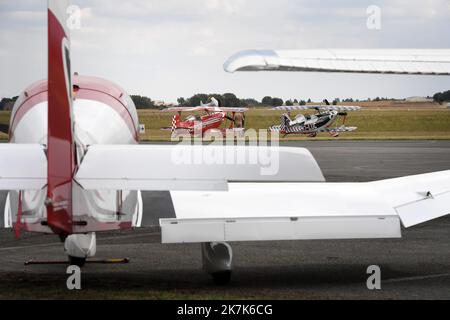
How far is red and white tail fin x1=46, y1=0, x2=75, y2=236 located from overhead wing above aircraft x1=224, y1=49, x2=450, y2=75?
1738 mm

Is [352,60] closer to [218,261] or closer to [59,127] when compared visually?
[59,127]

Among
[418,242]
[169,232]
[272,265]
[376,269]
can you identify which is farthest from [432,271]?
[169,232]

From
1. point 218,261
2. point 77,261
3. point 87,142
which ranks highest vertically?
point 87,142

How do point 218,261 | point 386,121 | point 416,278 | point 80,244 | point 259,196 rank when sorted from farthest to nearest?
point 386,121 → point 416,278 → point 80,244 → point 218,261 → point 259,196

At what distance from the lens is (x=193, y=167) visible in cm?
856

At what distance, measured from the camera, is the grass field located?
77.8 m

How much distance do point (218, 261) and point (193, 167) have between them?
90.8 inches

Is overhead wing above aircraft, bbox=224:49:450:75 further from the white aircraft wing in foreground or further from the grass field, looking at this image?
the grass field

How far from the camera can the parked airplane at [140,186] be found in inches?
328

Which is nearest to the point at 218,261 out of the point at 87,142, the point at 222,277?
the point at 222,277

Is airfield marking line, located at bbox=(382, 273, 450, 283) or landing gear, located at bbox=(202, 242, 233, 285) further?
airfield marking line, located at bbox=(382, 273, 450, 283)

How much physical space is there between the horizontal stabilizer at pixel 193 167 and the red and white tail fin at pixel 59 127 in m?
0.23

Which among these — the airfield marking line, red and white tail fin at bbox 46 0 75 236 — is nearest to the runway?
the airfield marking line

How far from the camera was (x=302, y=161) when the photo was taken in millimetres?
8406
